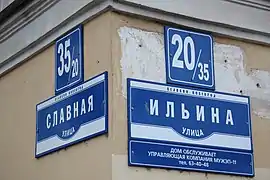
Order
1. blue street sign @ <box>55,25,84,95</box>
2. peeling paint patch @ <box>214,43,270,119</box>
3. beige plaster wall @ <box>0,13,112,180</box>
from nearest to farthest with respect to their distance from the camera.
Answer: beige plaster wall @ <box>0,13,112,180</box>
blue street sign @ <box>55,25,84,95</box>
peeling paint patch @ <box>214,43,270,119</box>

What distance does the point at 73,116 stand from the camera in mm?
4066

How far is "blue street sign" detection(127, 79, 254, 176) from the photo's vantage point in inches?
149

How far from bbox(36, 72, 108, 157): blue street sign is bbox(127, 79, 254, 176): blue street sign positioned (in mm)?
182

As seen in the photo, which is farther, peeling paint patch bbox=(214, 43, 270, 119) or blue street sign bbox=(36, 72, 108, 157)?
peeling paint patch bbox=(214, 43, 270, 119)

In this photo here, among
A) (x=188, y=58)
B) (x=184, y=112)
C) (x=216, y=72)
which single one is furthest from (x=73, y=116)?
(x=216, y=72)

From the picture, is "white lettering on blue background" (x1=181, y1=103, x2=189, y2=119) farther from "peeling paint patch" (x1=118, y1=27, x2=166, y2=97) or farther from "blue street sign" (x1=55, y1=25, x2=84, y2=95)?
"blue street sign" (x1=55, y1=25, x2=84, y2=95)

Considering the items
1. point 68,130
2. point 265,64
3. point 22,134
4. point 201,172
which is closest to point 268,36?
point 265,64

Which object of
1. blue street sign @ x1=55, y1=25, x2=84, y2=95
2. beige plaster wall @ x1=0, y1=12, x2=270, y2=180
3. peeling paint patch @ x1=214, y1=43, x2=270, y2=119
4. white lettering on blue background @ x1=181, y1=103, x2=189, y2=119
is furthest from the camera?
peeling paint patch @ x1=214, y1=43, x2=270, y2=119

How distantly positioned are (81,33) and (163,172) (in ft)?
3.52

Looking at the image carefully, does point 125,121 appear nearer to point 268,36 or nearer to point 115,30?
point 115,30

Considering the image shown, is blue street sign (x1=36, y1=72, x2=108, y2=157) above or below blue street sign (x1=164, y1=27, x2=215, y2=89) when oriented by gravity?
below

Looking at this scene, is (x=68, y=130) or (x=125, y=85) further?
(x=68, y=130)

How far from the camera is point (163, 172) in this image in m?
3.81

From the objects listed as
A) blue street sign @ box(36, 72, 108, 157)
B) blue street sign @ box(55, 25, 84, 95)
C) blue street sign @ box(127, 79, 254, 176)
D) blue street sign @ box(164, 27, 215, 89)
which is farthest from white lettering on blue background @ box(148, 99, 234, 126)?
blue street sign @ box(55, 25, 84, 95)
